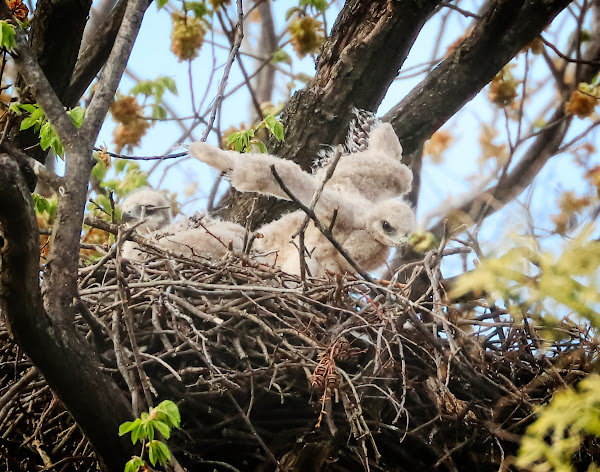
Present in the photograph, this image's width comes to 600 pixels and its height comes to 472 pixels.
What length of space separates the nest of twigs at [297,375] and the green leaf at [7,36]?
69cm

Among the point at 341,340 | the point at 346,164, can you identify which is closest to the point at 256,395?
the point at 341,340

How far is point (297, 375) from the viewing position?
2203mm

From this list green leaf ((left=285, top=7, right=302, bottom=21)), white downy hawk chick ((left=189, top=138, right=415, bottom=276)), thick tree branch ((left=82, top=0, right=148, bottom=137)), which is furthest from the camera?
green leaf ((left=285, top=7, right=302, bottom=21))

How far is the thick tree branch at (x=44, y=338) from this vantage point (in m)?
1.56

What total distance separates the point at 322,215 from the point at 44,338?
1114 mm

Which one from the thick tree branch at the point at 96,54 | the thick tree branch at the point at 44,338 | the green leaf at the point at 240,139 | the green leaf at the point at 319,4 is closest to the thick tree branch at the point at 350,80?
the green leaf at the point at 240,139

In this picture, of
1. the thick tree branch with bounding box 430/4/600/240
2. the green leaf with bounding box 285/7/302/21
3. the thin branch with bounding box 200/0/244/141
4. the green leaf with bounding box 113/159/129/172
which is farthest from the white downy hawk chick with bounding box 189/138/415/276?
the green leaf with bounding box 285/7/302/21

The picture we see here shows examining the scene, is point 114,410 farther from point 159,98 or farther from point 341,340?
point 159,98

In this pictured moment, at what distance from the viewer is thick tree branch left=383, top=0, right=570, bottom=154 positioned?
3.44m

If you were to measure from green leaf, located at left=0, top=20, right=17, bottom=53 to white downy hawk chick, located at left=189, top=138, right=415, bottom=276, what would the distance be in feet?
1.97

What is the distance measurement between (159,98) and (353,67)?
1.56m

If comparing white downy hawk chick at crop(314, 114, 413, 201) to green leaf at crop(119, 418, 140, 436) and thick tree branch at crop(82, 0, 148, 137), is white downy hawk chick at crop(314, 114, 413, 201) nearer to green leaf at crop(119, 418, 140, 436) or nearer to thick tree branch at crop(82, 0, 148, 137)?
thick tree branch at crop(82, 0, 148, 137)

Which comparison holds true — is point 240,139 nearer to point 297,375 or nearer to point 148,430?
point 297,375

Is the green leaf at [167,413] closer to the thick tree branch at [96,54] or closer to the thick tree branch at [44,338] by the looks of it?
the thick tree branch at [44,338]
